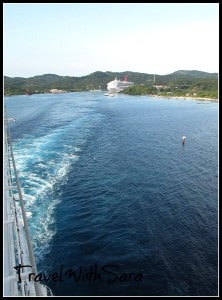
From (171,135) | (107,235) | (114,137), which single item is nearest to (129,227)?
(107,235)

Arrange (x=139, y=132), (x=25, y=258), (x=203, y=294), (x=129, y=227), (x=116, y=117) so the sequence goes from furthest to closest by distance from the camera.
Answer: (x=116, y=117) → (x=139, y=132) → (x=129, y=227) → (x=203, y=294) → (x=25, y=258)

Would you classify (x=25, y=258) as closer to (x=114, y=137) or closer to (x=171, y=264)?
(x=171, y=264)

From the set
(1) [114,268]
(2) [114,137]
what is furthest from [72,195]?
(2) [114,137]

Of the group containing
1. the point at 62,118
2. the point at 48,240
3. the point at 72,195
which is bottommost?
the point at 48,240

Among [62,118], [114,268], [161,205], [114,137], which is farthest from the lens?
[62,118]

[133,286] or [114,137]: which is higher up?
[114,137]

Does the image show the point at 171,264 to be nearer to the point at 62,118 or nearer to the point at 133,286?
the point at 133,286

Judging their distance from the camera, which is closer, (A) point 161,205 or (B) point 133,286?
(B) point 133,286
